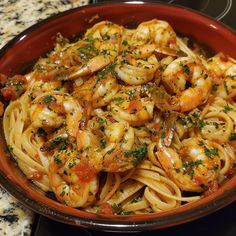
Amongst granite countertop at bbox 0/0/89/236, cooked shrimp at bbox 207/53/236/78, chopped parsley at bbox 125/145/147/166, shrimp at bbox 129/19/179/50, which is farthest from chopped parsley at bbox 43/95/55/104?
granite countertop at bbox 0/0/89/236

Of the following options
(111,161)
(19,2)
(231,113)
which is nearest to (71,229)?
(111,161)

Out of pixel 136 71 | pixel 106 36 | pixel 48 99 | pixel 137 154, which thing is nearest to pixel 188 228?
pixel 137 154

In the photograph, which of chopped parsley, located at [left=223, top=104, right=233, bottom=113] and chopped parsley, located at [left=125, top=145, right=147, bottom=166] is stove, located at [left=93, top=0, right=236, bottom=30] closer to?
chopped parsley, located at [left=223, top=104, right=233, bottom=113]

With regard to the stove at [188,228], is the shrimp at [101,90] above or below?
above

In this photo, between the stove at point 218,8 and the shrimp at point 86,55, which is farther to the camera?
the stove at point 218,8

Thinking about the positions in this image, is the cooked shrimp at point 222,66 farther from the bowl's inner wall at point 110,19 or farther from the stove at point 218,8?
the stove at point 218,8

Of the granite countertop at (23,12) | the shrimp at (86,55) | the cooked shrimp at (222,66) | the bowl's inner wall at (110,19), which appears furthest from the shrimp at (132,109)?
the granite countertop at (23,12)
